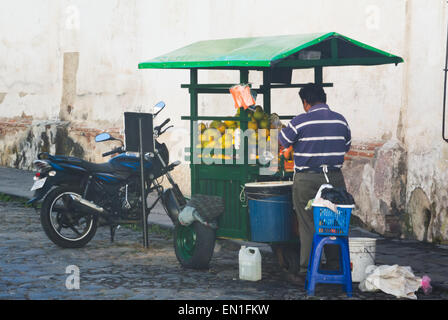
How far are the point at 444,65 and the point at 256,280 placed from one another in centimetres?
357

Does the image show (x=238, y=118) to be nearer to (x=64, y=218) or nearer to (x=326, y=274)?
(x=326, y=274)

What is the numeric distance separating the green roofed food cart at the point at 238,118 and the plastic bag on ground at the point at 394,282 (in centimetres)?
90

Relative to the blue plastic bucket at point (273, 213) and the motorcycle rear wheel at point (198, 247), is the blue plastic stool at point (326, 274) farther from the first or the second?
the motorcycle rear wheel at point (198, 247)

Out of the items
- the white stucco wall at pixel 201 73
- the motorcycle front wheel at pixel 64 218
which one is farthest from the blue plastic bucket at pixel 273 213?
the white stucco wall at pixel 201 73

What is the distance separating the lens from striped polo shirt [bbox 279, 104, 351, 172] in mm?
7703

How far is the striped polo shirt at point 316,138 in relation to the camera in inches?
303

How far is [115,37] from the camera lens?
15703mm

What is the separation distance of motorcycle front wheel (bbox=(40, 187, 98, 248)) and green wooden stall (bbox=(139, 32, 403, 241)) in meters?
1.33

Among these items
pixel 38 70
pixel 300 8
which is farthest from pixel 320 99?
pixel 38 70

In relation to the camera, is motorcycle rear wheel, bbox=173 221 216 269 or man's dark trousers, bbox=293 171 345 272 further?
motorcycle rear wheel, bbox=173 221 216 269

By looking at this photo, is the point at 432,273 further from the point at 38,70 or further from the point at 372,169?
the point at 38,70

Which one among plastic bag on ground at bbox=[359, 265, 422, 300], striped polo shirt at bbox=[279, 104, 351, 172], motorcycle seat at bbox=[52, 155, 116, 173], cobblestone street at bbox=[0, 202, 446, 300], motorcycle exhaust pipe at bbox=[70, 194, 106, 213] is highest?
striped polo shirt at bbox=[279, 104, 351, 172]

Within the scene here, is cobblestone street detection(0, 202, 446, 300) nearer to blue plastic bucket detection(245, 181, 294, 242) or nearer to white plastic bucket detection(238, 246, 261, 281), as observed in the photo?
white plastic bucket detection(238, 246, 261, 281)

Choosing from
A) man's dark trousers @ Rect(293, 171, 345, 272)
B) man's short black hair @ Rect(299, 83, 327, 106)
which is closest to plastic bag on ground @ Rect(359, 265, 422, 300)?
man's dark trousers @ Rect(293, 171, 345, 272)
